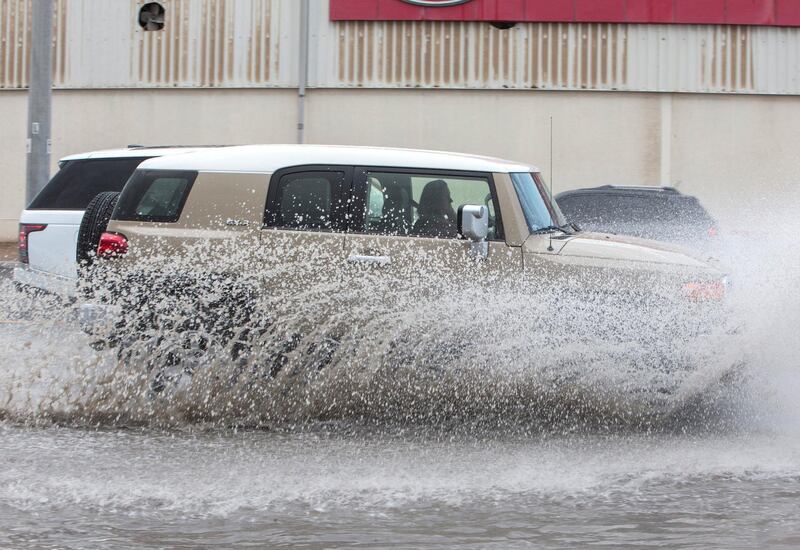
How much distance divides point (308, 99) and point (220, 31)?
2073 mm

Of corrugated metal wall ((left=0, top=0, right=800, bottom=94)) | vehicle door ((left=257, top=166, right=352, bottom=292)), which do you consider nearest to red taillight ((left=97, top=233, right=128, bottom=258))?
vehicle door ((left=257, top=166, right=352, bottom=292))

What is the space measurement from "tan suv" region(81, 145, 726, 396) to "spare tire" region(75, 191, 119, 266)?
38 cm

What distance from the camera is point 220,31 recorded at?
75.0 feet

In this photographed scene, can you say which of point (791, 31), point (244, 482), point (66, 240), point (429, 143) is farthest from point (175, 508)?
point (791, 31)

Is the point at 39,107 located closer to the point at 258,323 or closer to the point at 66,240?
the point at 66,240

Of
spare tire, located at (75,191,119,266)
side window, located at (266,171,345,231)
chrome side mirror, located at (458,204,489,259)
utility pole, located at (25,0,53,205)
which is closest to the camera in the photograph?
chrome side mirror, located at (458,204,489,259)

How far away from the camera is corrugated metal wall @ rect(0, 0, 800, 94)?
2223cm

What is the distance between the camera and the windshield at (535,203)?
8188 mm

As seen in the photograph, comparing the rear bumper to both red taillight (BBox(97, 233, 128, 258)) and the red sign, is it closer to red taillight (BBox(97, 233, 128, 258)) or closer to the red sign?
red taillight (BBox(97, 233, 128, 258))

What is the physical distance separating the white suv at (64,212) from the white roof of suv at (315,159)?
306 cm

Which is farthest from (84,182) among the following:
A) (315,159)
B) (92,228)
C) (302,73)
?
(302,73)

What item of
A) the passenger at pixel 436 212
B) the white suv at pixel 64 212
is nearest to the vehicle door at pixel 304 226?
the passenger at pixel 436 212

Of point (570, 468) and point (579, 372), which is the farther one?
point (579, 372)

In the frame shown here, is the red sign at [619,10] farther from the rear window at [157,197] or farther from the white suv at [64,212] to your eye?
the rear window at [157,197]
